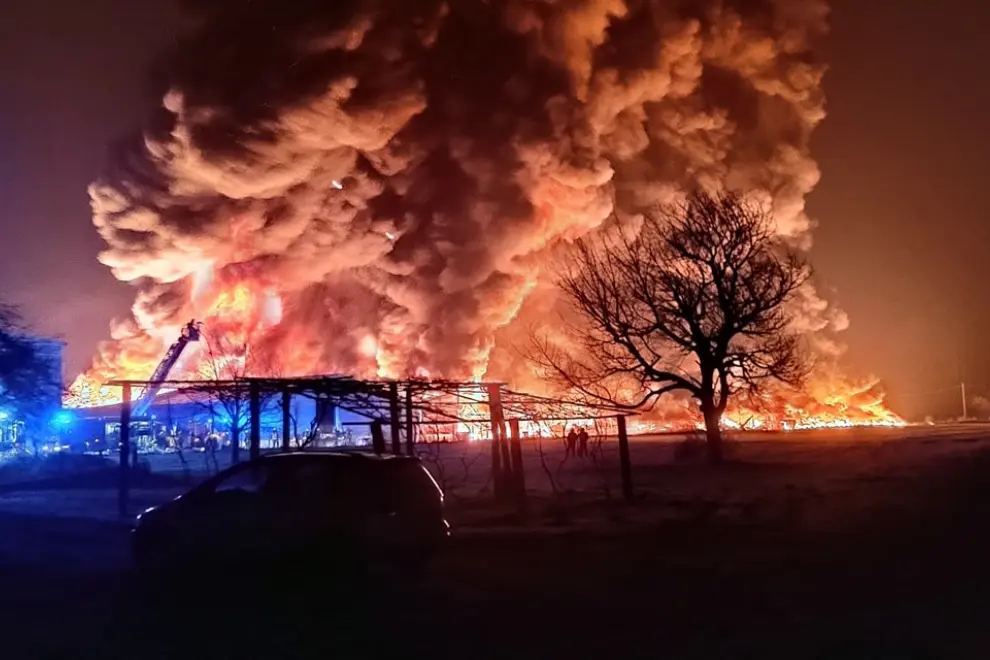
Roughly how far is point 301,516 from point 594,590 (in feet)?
12.7

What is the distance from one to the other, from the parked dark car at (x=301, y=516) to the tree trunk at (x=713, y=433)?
15443mm

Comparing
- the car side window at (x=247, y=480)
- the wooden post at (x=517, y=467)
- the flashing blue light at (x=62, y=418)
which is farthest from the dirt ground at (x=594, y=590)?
the flashing blue light at (x=62, y=418)

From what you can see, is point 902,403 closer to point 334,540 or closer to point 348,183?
point 348,183

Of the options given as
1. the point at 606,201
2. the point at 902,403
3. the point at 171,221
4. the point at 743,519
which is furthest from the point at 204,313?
the point at 902,403

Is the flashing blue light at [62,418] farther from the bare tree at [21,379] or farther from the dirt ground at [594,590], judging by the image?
A: the dirt ground at [594,590]

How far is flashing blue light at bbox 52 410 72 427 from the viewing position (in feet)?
159

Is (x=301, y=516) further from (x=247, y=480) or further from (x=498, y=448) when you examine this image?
(x=498, y=448)

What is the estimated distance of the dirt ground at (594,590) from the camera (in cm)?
838

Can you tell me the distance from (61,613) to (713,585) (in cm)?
714

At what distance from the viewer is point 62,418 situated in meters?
49.7

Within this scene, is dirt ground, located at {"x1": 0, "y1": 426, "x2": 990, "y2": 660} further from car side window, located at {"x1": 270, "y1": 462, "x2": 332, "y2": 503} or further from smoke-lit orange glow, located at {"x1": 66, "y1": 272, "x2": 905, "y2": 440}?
smoke-lit orange glow, located at {"x1": 66, "y1": 272, "x2": 905, "y2": 440}

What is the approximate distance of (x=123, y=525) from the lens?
1894cm

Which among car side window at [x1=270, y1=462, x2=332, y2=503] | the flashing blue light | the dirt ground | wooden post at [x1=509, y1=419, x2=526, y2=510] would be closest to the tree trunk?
the dirt ground

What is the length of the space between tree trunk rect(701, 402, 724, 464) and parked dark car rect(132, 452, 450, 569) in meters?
15.4
